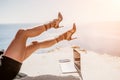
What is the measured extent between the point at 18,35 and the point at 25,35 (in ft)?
0.22

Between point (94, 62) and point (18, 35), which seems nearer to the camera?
point (18, 35)

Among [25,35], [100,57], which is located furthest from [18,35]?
[100,57]

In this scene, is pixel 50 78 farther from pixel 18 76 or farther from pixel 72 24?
pixel 72 24

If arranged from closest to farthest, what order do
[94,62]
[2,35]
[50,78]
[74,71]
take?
[50,78], [74,71], [94,62], [2,35]

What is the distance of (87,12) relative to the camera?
273 centimetres

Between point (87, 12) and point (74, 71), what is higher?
point (87, 12)

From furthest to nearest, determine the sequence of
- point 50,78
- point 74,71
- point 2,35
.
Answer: point 2,35, point 74,71, point 50,78

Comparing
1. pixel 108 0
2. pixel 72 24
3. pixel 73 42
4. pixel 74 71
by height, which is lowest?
pixel 74 71

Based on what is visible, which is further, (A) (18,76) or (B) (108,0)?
(B) (108,0)

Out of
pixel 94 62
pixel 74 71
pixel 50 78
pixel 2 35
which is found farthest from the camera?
pixel 2 35

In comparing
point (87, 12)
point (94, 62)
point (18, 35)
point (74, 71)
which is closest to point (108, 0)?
point (87, 12)

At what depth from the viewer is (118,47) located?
263cm

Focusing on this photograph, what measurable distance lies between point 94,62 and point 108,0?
0.72 m

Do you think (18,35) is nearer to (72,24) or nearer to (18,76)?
(18,76)
